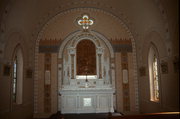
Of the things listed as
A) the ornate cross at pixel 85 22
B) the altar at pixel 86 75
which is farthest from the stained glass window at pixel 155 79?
the ornate cross at pixel 85 22

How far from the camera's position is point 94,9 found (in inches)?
470

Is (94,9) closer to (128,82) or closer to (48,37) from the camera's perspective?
(48,37)

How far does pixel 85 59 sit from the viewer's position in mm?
12117

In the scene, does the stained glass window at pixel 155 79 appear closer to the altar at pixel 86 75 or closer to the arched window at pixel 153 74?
the arched window at pixel 153 74

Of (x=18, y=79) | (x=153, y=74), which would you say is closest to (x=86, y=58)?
(x=153, y=74)

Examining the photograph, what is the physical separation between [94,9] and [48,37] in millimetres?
3306

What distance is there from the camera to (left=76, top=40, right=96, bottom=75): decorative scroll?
12.0 metres

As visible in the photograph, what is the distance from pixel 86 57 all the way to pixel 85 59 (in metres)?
0.14

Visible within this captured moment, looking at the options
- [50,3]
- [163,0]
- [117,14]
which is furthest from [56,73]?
[163,0]

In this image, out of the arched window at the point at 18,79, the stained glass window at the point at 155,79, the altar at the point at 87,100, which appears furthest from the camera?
the altar at the point at 87,100

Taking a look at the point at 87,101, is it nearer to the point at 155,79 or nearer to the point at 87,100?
the point at 87,100

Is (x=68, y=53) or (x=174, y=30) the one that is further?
(x=68, y=53)

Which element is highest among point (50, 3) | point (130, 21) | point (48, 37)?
point (50, 3)

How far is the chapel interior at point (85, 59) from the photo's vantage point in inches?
388
